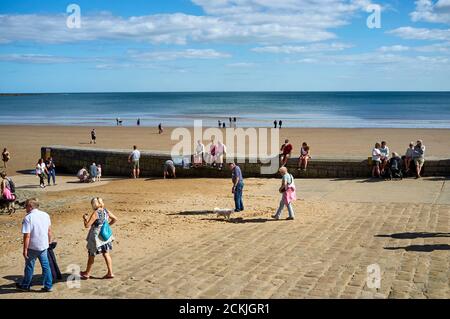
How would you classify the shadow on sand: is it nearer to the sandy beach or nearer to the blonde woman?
the blonde woman

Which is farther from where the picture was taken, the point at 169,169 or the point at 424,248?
the point at 169,169

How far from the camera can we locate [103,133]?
4584 centimetres

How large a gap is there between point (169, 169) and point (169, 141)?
65.1ft

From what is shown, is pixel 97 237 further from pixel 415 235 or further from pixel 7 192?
pixel 7 192

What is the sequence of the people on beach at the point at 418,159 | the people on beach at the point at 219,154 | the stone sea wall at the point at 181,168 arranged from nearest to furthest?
the people on beach at the point at 418,159 < the stone sea wall at the point at 181,168 < the people on beach at the point at 219,154

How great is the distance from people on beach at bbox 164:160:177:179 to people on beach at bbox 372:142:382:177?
22.4ft

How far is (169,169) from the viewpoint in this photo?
1838 cm

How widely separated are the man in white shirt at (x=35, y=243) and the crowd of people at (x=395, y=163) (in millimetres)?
11402

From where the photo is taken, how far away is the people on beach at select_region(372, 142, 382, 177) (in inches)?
623

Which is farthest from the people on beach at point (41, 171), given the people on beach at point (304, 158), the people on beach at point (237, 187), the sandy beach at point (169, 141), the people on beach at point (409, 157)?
the people on beach at point (409, 157)

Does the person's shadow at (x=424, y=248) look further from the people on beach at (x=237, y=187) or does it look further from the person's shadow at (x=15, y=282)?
Answer: the person's shadow at (x=15, y=282)

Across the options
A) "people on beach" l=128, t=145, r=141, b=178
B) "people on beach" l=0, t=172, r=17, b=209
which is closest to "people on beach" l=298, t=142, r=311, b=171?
"people on beach" l=128, t=145, r=141, b=178

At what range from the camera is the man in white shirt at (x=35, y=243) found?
22.2 ft

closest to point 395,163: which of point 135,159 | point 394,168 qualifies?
point 394,168
